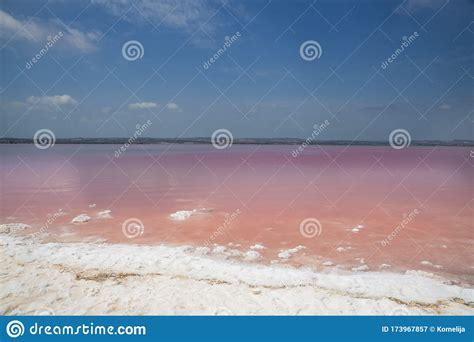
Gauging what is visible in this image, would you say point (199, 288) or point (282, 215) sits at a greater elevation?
point (282, 215)

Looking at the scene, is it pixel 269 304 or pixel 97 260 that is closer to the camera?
pixel 269 304

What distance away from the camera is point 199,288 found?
15.0 ft

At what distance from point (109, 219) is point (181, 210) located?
1.90m

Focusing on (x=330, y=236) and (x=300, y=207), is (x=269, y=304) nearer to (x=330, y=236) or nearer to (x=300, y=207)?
(x=330, y=236)

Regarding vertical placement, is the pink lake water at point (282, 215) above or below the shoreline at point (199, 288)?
above

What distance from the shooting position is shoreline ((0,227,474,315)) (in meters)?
4.16

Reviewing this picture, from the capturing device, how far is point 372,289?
4.61m

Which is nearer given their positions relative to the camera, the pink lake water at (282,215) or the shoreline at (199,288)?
the shoreline at (199,288)

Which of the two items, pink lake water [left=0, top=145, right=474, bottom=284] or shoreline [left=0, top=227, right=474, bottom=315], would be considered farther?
pink lake water [left=0, top=145, right=474, bottom=284]

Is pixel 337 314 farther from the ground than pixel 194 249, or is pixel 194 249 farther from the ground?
pixel 194 249

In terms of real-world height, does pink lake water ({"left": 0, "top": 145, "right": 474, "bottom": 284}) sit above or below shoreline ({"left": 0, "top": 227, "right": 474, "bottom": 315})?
above

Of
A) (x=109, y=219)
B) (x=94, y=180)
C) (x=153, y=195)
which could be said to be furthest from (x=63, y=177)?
(x=109, y=219)

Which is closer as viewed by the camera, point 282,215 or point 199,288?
point 199,288

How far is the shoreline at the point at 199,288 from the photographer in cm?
416
